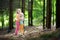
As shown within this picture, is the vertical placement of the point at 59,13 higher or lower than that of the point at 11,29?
higher

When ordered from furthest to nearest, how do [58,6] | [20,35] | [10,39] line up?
[20,35] < [10,39] < [58,6]

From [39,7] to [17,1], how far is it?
7.83 ft

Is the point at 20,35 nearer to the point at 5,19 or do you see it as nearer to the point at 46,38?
the point at 46,38

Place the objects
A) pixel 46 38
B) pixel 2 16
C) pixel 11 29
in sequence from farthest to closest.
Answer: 1. pixel 2 16
2. pixel 11 29
3. pixel 46 38

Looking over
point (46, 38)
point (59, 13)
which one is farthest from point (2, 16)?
point (46, 38)

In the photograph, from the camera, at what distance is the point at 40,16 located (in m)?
21.1

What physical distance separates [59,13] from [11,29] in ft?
23.5

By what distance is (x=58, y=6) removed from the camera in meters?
11.3

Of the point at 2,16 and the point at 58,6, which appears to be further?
the point at 2,16

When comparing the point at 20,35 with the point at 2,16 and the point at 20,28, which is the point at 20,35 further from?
the point at 2,16

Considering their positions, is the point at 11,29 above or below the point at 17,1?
below

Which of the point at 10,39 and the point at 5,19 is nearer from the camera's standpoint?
the point at 10,39

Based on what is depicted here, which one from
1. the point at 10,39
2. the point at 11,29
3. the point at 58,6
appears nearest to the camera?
the point at 58,6

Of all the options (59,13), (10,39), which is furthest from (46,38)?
(10,39)
